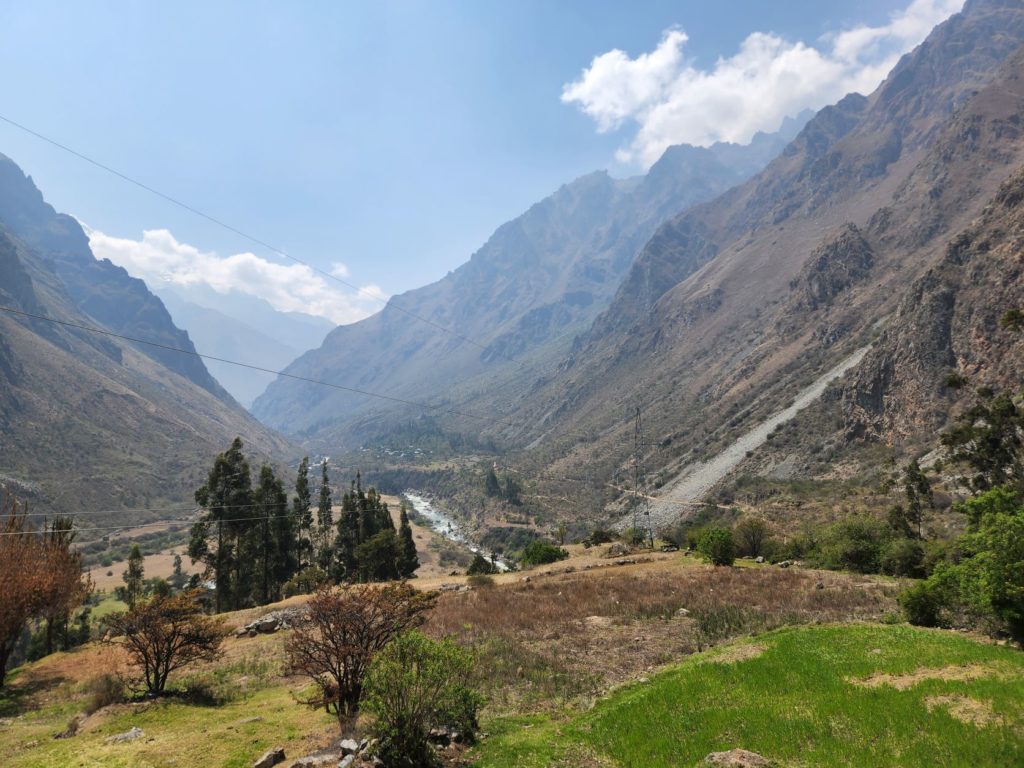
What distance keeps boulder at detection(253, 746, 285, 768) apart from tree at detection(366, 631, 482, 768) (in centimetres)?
283

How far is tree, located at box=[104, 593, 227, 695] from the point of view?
19062mm

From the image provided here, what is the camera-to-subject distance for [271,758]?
12555 mm

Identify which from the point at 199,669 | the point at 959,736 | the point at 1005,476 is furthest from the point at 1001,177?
the point at 199,669

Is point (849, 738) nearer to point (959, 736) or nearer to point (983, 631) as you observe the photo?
point (959, 736)

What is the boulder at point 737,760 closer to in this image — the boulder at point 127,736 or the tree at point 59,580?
the boulder at point 127,736

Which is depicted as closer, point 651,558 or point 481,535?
point 651,558

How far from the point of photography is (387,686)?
37.9ft

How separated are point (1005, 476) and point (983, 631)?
114 ft

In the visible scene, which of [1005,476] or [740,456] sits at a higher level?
[740,456]

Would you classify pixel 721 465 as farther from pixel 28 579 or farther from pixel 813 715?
pixel 28 579

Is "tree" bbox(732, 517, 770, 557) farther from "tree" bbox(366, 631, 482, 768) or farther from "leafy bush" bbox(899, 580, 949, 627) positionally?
"tree" bbox(366, 631, 482, 768)

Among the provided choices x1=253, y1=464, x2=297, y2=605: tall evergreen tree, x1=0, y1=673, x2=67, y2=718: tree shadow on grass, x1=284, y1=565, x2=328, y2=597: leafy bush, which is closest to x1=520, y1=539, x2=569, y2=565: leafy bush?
x1=284, y1=565, x2=328, y2=597: leafy bush

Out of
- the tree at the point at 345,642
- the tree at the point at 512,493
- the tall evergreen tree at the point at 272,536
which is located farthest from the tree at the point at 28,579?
the tree at the point at 512,493

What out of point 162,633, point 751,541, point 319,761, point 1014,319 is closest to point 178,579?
point 162,633
